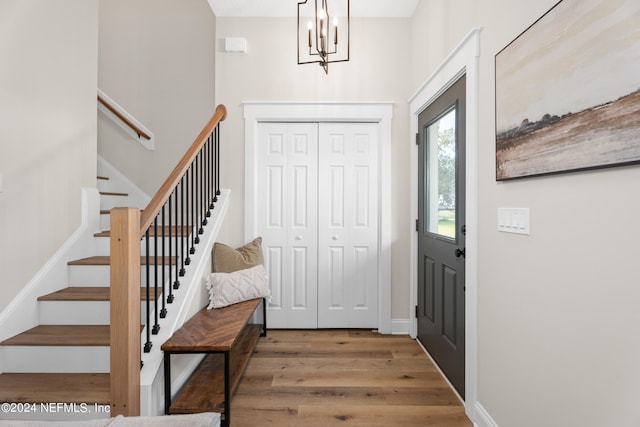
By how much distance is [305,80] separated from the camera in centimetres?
334

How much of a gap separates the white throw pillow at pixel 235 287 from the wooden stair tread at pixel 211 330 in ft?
0.20

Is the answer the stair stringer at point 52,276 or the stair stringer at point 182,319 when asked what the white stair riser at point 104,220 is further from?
the stair stringer at point 182,319

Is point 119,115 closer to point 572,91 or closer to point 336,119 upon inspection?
point 336,119

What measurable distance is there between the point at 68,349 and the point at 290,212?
2016 mm

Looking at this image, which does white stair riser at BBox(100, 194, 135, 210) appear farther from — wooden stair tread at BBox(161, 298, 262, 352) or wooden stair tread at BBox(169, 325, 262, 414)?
wooden stair tread at BBox(169, 325, 262, 414)

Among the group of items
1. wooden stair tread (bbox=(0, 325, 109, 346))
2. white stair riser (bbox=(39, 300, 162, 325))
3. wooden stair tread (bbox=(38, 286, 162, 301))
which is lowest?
wooden stair tread (bbox=(0, 325, 109, 346))

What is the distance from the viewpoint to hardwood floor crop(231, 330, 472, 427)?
2.02 meters

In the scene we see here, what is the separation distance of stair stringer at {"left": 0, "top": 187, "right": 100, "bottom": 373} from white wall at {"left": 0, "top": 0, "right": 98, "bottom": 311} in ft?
0.14

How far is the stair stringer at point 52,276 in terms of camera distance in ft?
6.58

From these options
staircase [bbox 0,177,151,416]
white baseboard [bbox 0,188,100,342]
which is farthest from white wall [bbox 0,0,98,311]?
staircase [bbox 0,177,151,416]

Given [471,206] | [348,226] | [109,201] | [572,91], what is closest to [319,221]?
[348,226]

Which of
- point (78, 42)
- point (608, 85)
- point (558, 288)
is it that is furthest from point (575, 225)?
point (78, 42)

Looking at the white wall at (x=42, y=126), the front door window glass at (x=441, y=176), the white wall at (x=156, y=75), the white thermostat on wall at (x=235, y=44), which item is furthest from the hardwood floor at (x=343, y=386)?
the white thermostat on wall at (x=235, y=44)

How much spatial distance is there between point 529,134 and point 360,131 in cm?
206
